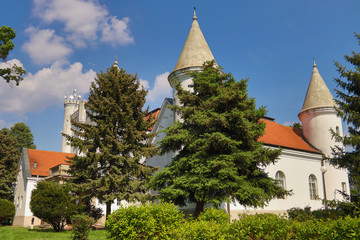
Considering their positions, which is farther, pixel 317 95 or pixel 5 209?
pixel 317 95

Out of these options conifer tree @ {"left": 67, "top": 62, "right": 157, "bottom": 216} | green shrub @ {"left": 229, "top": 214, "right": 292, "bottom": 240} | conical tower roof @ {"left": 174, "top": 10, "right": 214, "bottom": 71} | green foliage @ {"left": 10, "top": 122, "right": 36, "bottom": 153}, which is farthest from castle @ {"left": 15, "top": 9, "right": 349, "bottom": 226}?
green foliage @ {"left": 10, "top": 122, "right": 36, "bottom": 153}

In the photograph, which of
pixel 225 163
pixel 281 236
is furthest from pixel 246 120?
pixel 281 236

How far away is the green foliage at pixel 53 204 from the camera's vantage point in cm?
1988

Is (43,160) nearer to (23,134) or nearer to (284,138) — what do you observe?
(23,134)

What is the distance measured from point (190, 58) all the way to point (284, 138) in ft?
38.8

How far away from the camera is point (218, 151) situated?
16.1 metres

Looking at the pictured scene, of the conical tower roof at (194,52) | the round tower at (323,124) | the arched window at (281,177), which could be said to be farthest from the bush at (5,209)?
the round tower at (323,124)

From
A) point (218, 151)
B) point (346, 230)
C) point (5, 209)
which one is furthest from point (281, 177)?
point (5, 209)

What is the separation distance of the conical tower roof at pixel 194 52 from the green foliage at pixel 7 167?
94.8 feet

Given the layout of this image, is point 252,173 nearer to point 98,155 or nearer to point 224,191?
point 224,191

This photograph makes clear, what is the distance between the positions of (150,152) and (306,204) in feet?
47.1

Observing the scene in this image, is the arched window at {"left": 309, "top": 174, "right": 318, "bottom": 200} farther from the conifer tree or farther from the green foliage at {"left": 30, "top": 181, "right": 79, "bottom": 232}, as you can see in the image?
the green foliage at {"left": 30, "top": 181, "right": 79, "bottom": 232}

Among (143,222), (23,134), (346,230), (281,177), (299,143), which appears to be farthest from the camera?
(23,134)

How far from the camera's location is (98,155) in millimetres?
19953
